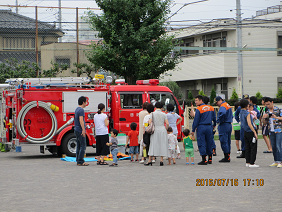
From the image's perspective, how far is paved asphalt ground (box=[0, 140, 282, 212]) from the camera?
6.46m

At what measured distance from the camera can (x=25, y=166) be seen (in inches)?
462

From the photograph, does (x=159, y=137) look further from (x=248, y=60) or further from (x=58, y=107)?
(x=248, y=60)

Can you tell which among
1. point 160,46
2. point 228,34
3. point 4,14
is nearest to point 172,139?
point 160,46

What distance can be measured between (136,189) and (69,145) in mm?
6467

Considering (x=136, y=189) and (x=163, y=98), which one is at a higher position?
(x=163, y=98)

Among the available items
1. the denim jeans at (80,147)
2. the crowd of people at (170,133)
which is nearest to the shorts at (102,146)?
the crowd of people at (170,133)

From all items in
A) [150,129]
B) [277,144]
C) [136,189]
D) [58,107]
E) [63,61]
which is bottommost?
[136,189]

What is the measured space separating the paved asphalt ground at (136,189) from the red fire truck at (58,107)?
2.13 metres

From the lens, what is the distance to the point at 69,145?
45.5 ft

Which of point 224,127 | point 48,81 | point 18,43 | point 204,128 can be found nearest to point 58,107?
point 48,81

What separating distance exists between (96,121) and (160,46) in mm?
10066

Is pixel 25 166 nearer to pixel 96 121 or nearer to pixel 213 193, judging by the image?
pixel 96 121

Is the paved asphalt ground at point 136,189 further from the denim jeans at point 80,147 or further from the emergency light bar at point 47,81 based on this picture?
the emergency light bar at point 47,81

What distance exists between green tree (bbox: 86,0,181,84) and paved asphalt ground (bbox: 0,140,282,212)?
31.5 ft
